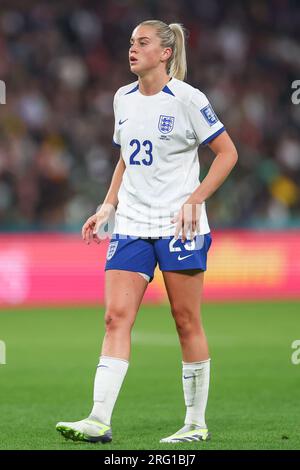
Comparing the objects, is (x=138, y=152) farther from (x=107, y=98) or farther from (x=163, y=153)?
(x=107, y=98)

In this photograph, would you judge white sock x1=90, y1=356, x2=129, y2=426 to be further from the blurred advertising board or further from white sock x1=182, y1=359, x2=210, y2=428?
the blurred advertising board

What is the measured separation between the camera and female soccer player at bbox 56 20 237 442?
251 inches

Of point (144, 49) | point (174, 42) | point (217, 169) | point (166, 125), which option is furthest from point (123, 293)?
point (174, 42)

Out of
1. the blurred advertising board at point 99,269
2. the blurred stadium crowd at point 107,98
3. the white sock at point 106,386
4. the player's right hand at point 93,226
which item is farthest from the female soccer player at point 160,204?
the blurred stadium crowd at point 107,98

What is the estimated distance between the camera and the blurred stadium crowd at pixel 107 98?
18062mm

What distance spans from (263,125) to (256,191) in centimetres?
221

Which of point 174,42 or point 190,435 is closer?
point 190,435

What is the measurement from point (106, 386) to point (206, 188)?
122cm

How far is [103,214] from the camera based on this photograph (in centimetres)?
670

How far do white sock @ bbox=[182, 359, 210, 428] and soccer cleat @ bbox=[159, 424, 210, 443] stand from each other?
0.03 meters

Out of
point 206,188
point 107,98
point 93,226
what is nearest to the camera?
point 206,188

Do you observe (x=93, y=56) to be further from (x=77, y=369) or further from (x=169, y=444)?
(x=169, y=444)

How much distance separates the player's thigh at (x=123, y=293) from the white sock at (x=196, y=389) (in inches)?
19.8

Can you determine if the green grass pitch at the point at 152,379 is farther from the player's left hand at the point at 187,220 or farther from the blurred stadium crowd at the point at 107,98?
the blurred stadium crowd at the point at 107,98
